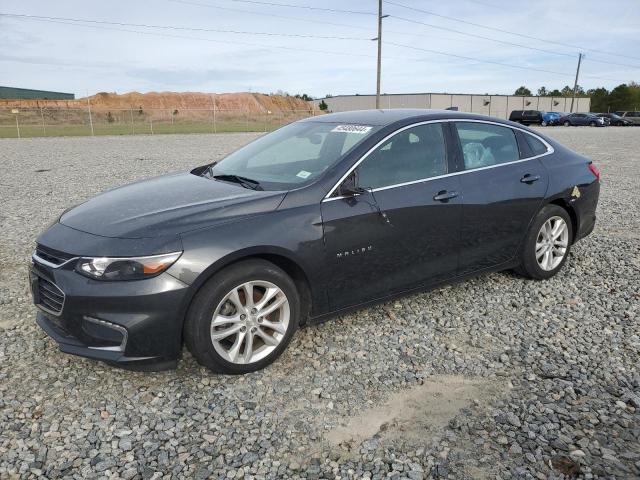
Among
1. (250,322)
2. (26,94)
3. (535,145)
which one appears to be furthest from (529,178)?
(26,94)

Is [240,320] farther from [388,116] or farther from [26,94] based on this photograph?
[26,94]

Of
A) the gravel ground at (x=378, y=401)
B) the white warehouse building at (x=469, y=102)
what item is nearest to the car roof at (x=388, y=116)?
the gravel ground at (x=378, y=401)

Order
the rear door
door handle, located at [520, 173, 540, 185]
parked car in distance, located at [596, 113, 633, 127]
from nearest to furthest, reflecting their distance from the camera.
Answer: the rear door → door handle, located at [520, 173, 540, 185] → parked car in distance, located at [596, 113, 633, 127]

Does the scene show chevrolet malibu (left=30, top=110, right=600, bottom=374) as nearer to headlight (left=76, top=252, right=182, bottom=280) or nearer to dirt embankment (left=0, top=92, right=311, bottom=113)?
headlight (left=76, top=252, right=182, bottom=280)

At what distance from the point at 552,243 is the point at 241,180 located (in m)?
3.01

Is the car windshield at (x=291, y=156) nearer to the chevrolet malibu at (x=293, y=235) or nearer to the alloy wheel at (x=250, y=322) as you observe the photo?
the chevrolet malibu at (x=293, y=235)

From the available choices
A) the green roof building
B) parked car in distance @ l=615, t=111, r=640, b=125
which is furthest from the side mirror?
the green roof building

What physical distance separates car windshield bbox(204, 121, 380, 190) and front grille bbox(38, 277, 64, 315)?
4.64 feet

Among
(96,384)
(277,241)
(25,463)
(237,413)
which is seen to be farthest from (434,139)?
(25,463)

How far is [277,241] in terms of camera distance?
3.38 m

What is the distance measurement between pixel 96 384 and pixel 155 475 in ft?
3.34

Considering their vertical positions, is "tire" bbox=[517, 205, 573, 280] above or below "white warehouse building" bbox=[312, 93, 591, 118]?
below

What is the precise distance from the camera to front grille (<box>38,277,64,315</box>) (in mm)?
3205

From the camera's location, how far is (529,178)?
4793 millimetres
